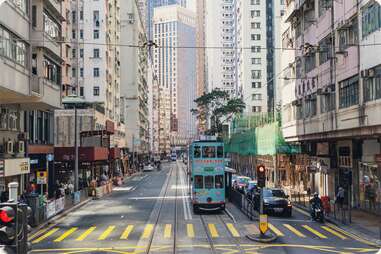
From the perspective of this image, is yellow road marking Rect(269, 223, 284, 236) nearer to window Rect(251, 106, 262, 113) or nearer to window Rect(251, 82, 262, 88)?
window Rect(251, 106, 262, 113)

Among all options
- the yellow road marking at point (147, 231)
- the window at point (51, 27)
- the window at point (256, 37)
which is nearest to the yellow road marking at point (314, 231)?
the yellow road marking at point (147, 231)

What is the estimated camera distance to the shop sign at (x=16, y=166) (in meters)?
30.8

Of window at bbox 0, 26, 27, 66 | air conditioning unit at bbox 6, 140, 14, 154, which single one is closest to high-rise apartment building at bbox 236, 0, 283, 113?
air conditioning unit at bbox 6, 140, 14, 154

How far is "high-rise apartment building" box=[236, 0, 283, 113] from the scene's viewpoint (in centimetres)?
11519

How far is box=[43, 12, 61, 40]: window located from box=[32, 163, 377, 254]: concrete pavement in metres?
11.9

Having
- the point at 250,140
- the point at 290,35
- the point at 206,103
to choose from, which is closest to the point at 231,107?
the point at 206,103

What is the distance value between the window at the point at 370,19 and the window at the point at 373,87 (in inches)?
79.1

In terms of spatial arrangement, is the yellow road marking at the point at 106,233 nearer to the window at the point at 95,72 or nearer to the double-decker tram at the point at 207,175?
the double-decker tram at the point at 207,175

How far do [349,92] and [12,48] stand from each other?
59.8 ft

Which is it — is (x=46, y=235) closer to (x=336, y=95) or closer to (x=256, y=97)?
(x=336, y=95)

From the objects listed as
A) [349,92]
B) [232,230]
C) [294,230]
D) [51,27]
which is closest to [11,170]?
[51,27]

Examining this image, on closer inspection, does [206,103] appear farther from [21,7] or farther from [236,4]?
[21,7]

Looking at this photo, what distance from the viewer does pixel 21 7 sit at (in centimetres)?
3025

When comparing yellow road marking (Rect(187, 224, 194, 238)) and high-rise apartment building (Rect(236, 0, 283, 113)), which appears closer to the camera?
yellow road marking (Rect(187, 224, 194, 238))
